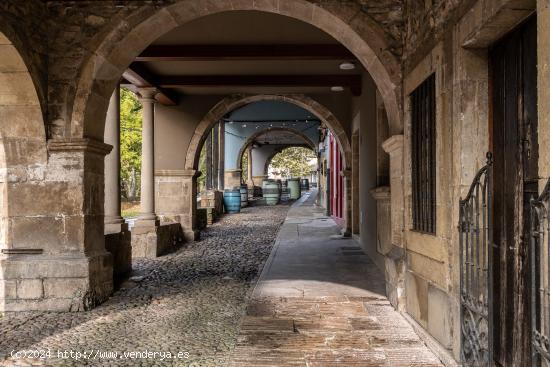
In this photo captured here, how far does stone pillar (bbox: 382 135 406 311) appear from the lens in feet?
13.1

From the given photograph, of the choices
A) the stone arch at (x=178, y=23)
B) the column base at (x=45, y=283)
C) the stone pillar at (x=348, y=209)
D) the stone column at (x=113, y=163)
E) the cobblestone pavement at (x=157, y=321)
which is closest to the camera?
the cobblestone pavement at (x=157, y=321)

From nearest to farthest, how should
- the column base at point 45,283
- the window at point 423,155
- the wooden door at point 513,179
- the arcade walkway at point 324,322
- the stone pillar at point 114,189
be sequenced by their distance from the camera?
the wooden door at point 513,179
the arcade walkway at point 324,322
the window at point 423,155
the column base at point 45,283
the stone pillar at point 114,189

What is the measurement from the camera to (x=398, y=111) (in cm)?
408

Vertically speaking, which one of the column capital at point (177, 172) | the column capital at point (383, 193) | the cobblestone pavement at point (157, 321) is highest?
the column capital at point (177, 172)

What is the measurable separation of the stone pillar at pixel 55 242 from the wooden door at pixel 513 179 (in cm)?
350

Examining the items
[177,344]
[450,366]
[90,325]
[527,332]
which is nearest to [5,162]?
[90,325]

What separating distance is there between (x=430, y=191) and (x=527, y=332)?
1.35 meters

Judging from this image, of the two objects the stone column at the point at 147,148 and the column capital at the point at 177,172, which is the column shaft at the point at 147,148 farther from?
the column capital at the point at 177,172

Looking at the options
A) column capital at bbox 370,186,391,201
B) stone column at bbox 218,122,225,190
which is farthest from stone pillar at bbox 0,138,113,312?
stone column at bbox 218,122,225,190

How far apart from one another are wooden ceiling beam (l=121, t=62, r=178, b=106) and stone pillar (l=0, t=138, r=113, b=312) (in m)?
3.24

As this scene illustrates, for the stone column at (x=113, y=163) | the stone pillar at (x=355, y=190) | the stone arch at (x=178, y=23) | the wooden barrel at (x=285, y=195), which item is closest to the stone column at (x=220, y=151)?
the stone pillar at (x=355, y=190)

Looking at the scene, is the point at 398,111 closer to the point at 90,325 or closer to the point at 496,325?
the point at 496,325

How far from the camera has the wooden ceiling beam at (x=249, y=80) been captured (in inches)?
334

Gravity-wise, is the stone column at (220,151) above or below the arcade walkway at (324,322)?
above
